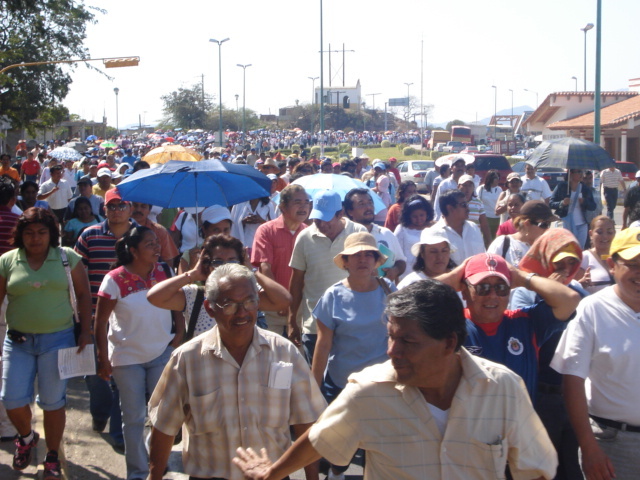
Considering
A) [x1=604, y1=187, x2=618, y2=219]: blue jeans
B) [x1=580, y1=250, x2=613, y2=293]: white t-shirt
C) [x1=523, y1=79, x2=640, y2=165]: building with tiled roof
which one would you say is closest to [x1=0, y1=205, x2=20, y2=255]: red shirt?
[x1=580, y1=250, x2=613, y2=293]: white t-shirt

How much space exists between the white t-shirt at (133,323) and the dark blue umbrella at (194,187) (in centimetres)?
190

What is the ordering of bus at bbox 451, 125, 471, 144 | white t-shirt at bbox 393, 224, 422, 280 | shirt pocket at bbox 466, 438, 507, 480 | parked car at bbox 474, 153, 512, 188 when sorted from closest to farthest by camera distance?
shirt pocket at bbox 466, 438, 507, 480
white t-shirt at bbox 393, 224, 422, 280
parked car at bbox 474, 153, 512, 188
bus at bbox 451, 125, 471, 144

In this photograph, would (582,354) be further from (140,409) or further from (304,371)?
(140,409)

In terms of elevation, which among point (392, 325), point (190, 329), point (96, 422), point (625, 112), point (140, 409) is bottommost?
point (96, 422)

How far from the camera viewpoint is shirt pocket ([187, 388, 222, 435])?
11.2 feet

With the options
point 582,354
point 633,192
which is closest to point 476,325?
point 582,354

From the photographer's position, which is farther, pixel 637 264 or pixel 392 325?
pixel 637 264

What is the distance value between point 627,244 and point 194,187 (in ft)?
14.5

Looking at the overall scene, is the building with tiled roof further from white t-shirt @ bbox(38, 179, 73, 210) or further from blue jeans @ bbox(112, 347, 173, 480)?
blue jeans @ bbox(112, 347, 173, 480)

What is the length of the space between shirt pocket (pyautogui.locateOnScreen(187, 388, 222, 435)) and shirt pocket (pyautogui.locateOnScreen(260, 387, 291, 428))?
0.19m

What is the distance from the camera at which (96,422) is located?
20.6ft

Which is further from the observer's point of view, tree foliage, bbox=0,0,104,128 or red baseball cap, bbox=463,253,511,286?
tree foliage, bbox=0,0,104,128

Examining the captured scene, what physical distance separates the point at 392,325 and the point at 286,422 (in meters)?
1.07

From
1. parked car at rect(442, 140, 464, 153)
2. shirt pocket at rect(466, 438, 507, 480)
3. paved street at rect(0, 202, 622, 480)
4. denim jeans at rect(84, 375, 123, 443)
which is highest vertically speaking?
parked car at rect(442, 140, 464, 153)
